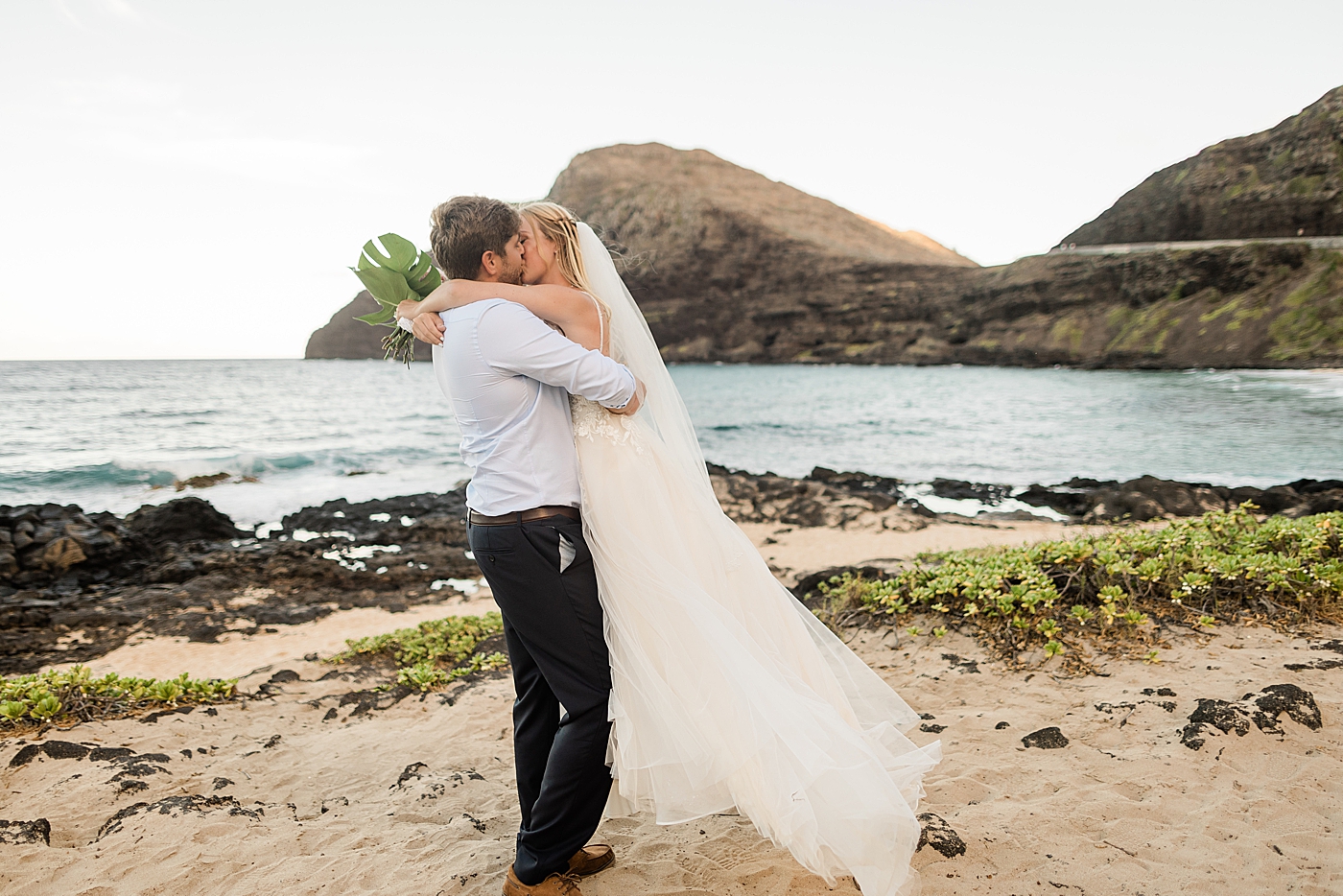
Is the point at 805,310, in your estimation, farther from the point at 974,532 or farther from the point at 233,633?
the point at 233,633

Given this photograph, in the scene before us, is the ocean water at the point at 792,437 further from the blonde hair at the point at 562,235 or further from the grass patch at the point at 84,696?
the blonde hair at the point at 562,235

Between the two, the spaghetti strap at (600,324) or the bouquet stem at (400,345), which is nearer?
the spaghetti strap at (600,324)

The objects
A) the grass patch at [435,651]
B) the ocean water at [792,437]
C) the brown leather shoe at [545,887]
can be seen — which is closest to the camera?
the brown leather shoe at [545,887]

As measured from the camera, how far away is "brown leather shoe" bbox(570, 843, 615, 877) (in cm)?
275

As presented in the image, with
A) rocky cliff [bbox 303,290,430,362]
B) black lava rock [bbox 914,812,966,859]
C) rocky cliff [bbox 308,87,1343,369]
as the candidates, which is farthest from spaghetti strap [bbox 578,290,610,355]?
rocky cliff [bbox 303,290,430,362]

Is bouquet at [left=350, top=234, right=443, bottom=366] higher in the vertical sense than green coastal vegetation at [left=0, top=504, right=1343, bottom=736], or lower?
higher

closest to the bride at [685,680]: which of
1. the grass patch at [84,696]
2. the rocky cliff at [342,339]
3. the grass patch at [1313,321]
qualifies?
the grass patch at [84,696]

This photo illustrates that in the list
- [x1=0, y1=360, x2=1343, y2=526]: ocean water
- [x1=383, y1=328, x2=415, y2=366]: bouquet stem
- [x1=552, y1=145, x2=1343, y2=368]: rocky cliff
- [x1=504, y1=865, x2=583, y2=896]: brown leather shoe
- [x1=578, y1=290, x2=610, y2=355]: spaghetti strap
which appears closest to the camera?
[x1=578, y1=290, x2=610, y2=355]: spaghetti strap

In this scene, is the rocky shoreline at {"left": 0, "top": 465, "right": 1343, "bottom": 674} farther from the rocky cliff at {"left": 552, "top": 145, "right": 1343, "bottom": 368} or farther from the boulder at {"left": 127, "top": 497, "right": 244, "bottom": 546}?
the rocky cliff at {"left": 552, "top": 145, "right": 1343, "bottom": 368}

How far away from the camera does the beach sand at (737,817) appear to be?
2.67m

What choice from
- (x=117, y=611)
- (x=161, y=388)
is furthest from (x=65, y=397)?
(x=117, y=611)

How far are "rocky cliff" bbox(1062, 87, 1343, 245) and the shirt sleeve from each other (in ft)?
241

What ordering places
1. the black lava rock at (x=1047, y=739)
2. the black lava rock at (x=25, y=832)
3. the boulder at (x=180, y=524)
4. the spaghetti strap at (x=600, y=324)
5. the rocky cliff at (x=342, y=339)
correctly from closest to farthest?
the spaghetti strap at (x=600, y=324) → the black lava rock at (x=25, y=832) → the black lava rock at (x=1047, y=739) → the boulder at (x=180, y=524) → the rocky cliff at (x=342, y=339)

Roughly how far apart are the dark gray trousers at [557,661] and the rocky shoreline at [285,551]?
22.2 ft
